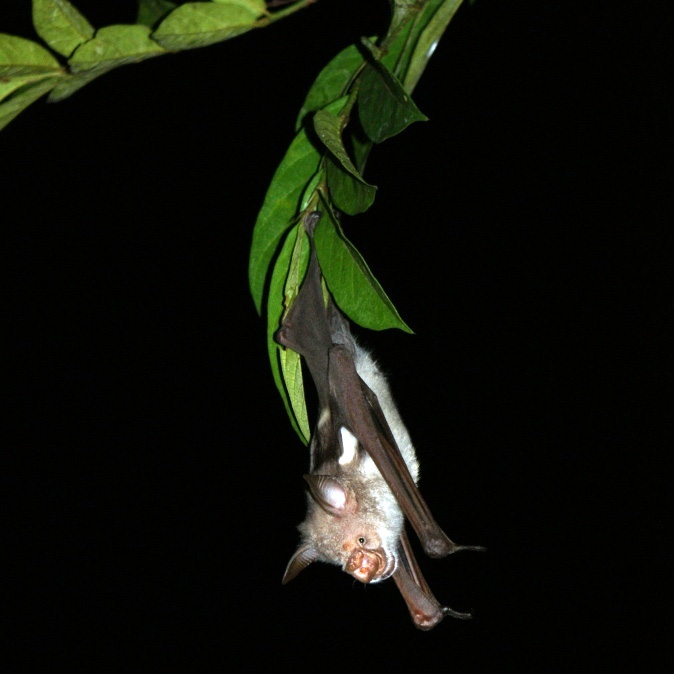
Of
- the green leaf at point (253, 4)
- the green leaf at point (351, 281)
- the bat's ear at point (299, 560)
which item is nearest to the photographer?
the green leaf at point (253, 4)

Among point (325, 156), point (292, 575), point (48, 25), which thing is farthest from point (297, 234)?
point (292, 575)

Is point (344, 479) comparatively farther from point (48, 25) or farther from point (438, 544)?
point (48, 25)

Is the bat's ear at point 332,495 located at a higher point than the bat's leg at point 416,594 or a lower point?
higher

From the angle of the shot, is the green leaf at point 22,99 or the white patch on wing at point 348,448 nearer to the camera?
the green leaf at point 22,99

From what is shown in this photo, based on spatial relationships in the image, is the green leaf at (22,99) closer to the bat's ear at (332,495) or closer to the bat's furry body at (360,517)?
the bat's ear at (332,495)

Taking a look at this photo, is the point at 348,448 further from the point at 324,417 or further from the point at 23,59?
the point at 23,59

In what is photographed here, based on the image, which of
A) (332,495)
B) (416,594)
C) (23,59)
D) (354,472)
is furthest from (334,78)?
(416,594)

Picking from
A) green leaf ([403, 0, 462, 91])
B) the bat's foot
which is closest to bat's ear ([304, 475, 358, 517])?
the bat's foot

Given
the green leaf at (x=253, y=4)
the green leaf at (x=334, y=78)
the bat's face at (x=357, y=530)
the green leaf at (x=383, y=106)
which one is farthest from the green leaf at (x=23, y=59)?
the bat's face at (x=357, y=530)
